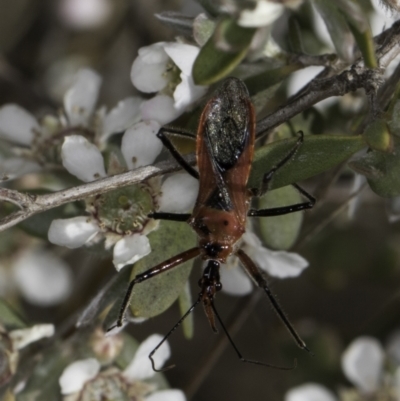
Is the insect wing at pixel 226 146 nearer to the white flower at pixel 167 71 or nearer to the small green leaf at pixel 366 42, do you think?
the white flower at pixel 167 71

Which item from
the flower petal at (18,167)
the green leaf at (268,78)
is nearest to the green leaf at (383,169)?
the green leaf at (268,78)

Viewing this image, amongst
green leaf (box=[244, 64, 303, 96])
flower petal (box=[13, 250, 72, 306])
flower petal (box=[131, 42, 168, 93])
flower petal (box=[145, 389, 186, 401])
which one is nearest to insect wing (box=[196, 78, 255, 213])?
green leaf (box=[244, 64, 303, 96])

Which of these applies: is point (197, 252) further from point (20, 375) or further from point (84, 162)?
point (20, 375)

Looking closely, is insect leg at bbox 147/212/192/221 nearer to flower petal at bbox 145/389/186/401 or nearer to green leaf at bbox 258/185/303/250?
green leaf at bbox 258/185/303/250

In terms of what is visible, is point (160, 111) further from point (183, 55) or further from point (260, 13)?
point (260, 13)

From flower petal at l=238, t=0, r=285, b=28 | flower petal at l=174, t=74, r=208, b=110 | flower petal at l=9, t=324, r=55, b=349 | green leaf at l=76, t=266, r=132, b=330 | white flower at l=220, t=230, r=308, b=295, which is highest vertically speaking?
flower petal at l=238, t=0, r=285, b=28

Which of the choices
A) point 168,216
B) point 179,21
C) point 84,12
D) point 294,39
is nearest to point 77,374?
point 168,216
